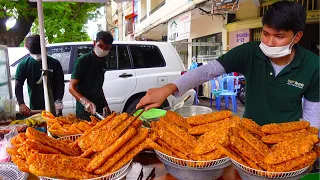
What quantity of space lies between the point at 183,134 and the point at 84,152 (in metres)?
0.54

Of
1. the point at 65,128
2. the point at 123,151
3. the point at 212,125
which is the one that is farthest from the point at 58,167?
the point at 212,125

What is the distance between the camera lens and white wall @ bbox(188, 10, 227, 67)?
394 inches

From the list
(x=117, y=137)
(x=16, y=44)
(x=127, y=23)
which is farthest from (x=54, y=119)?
(x=127, y=23)

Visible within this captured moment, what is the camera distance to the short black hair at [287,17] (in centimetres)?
157

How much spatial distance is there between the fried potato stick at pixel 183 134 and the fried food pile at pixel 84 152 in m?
0.11

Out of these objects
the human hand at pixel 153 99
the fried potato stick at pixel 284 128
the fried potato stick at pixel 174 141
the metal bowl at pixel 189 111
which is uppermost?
the human hand at pixel 153 99

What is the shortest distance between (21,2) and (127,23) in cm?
2187

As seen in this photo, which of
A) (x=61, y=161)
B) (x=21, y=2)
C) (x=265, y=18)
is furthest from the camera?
(x=21, y=2)

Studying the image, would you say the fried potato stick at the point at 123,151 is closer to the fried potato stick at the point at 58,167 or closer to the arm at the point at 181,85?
the fried potato stick at the point at 58,167

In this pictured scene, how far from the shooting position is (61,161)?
3.56 ft

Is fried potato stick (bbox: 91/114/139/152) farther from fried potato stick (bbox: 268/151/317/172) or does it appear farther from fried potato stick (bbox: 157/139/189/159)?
fried potato stick (bbox: 268/151/317/172)

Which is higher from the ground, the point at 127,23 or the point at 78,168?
the point at 127,23

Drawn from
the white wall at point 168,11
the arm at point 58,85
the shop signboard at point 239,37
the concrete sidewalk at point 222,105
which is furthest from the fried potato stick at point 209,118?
the white wall at point 168,11

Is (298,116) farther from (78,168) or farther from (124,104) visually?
(124,104)
